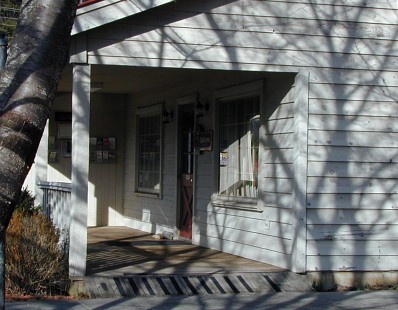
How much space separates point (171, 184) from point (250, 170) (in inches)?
111

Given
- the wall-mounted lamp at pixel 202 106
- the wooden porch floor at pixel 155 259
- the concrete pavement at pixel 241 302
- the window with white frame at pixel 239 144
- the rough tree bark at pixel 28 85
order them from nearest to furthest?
the rough tree bark at pixel 28 85
the concrete pavement at pixel 241 302
the wooden porch floor at pixel 155 259
the window with white frame at pixel 239 144
the wall-mounted lamp at pixel 202 106

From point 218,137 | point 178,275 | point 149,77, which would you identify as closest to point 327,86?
point 218,137

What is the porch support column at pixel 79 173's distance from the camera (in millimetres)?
8383

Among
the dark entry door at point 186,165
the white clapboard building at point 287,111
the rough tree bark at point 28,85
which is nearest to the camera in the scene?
the rough tree bark at point 28,85

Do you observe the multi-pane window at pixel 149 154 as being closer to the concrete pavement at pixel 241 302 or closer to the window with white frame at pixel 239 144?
the window with white frame at pixel 239 144

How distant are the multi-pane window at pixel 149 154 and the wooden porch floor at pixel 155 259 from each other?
1456mm

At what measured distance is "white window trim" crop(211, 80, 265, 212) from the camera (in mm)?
10109

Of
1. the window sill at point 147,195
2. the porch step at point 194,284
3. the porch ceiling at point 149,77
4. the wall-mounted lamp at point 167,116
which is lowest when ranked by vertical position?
the porch step at point 194,284

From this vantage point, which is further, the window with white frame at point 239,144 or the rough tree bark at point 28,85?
the window with white frame at point 239,144

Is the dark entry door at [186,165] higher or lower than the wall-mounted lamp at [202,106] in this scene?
lower

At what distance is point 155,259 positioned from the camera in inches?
398

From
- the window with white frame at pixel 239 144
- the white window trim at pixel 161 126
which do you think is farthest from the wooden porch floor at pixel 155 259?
the white window trim at pixel 161 126

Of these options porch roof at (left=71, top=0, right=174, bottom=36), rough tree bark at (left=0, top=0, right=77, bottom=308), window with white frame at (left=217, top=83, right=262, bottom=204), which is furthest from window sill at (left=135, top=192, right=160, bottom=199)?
rough tree bark at (left=0, top=0, right=77, bottom=308)

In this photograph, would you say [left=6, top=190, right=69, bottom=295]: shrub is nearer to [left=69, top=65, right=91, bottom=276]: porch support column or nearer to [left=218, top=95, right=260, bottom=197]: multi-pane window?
[left=69, top=65, right=91, bottom=276]: porch support column
